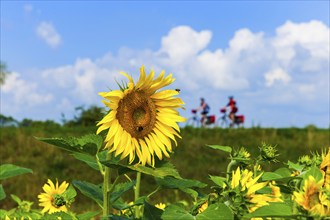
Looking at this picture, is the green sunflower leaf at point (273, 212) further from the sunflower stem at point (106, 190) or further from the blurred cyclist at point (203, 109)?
the blurred cyclist at point (203, 109)

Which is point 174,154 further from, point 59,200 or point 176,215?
point 176,215

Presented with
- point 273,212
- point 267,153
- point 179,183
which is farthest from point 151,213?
point 267,153

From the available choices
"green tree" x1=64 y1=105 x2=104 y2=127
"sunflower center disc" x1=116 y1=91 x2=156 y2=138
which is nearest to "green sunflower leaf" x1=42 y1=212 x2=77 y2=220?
"sunflower center disc" x1=116 y1=91 x2=156 y2=138

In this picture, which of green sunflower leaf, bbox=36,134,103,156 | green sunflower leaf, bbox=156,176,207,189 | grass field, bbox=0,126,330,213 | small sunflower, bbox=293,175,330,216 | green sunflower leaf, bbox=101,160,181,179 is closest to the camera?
small sunflower, bbox=293,175,330,216

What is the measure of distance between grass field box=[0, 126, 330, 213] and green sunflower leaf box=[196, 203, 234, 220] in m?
10.7

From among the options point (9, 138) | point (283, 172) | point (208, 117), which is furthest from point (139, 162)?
point (208, 117)

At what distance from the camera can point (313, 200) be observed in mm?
1335

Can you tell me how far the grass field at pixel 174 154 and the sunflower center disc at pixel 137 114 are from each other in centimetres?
1017

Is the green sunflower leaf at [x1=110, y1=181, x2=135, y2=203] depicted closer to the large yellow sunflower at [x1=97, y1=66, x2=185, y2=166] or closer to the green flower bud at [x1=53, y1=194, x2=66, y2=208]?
the large yellow sunflower at [x1=97, y1=66, x2=185, y2=166]

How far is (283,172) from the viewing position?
2117 millimetres

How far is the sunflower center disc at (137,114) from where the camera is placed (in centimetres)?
180

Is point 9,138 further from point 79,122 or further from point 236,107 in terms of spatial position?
point 236,107

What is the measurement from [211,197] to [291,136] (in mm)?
18332

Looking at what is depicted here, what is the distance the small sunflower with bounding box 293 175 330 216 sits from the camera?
1261 millimetres
